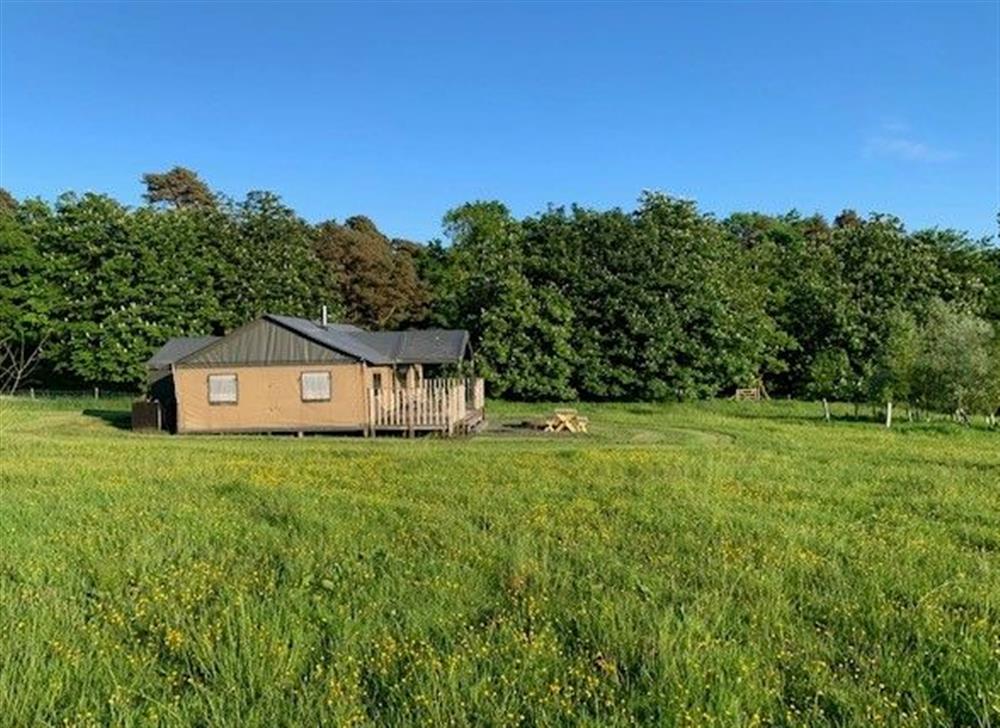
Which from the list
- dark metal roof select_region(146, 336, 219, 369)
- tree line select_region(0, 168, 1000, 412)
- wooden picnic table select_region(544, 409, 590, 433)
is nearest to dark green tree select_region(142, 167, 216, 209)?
tree line select_region(0, 168, 1000, 412)

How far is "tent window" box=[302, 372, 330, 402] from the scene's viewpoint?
24.0 metres

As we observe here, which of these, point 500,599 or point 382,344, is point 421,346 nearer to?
point 382,344

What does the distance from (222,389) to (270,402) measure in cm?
158

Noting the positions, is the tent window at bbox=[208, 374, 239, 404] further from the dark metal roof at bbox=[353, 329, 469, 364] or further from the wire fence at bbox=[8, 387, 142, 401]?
the wire fence at bbox=[8, 387, 142, 401]

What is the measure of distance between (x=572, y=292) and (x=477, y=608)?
3257 cm

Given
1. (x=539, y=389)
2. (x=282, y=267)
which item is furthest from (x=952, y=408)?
(x=282, y=267)

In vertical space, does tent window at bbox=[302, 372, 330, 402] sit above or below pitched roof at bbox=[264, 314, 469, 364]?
below

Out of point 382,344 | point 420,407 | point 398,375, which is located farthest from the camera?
point 398,375

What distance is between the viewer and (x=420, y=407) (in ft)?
75.5

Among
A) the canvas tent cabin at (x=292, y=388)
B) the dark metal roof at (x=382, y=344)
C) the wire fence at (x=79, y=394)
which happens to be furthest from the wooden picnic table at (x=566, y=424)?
the wire fence at (x=79, y=394)

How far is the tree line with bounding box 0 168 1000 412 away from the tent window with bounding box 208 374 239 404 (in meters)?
13.6

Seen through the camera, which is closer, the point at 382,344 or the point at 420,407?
the point at 420,407

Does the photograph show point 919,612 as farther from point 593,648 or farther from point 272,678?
point 272,678

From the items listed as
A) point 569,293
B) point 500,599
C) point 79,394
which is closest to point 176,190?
point 79,394
